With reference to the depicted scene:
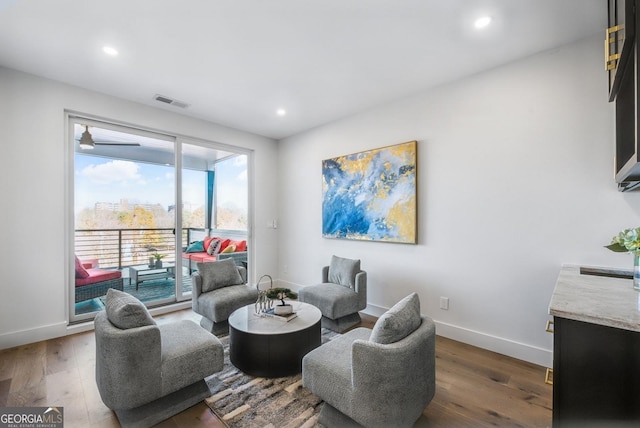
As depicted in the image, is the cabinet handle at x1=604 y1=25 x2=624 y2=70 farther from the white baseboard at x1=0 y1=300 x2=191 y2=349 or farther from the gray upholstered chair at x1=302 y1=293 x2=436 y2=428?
the white baseboard at x1=0 y1=300 x2=191 y2=349

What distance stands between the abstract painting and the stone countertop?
168 centimetres

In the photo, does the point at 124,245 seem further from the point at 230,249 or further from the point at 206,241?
the point at 230,249

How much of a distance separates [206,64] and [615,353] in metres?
3.52

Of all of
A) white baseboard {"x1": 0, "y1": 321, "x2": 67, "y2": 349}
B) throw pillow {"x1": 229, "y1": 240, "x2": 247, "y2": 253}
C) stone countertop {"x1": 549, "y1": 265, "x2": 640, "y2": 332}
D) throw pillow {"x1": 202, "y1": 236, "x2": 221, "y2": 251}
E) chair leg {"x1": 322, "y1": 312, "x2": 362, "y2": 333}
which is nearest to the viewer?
stone countertop {"x1": 549, "y1": 265, "x2": 640, "y2": 332}

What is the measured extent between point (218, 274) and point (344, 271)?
160 centimetres

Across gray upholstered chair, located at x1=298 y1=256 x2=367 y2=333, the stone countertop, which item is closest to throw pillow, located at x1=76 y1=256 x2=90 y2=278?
gray upholstered chair, located at x1=298 y1=256 x2=367 y2=333

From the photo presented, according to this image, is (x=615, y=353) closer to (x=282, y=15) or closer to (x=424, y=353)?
(x=424, y=353)

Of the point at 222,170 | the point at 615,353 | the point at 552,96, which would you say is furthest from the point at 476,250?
the point at 222,170

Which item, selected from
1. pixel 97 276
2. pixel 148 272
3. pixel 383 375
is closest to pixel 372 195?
pixel 383 375

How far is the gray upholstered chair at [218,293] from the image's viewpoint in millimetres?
3201

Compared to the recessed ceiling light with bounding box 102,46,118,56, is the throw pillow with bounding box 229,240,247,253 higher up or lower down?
lower down

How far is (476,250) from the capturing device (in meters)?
2.92

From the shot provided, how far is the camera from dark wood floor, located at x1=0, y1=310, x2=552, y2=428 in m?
1.88

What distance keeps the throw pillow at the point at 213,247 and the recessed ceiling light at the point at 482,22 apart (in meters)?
4.36
